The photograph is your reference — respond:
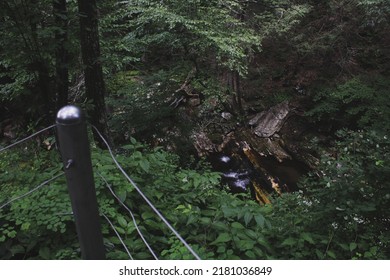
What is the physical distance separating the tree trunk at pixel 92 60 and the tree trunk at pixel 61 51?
206mm

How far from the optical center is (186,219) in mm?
2512

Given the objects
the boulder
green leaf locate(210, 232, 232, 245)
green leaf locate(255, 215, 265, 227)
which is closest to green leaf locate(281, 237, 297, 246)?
green leaf locate(255, 215, 265, 227)

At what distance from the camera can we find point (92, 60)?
13.6ft

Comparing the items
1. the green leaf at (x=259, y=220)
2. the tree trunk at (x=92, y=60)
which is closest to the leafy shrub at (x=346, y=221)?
the green leaf at (x=259, y=220)

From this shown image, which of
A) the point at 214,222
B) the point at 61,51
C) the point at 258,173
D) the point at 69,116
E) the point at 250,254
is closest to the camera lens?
the point at 69,116

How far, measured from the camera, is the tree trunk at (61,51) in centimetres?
361

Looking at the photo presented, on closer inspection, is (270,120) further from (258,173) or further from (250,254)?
(250,254)

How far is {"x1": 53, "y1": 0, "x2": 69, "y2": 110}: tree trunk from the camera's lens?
3605 millimetres

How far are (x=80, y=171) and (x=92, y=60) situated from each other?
329cm

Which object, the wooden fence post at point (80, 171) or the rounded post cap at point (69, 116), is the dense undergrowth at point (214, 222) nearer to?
the wooden fence post at point (80, 171)

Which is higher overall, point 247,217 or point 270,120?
point 270,120

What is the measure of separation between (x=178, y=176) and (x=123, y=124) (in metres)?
3.35

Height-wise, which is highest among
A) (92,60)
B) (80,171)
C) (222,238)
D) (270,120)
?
(92,60)

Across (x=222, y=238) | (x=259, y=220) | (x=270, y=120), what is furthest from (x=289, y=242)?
(x=270, y=120)
